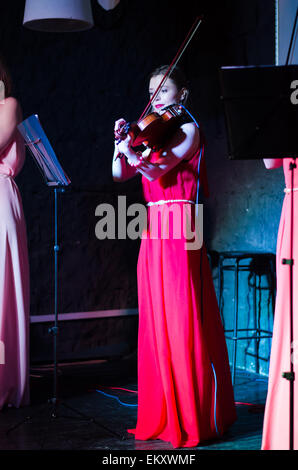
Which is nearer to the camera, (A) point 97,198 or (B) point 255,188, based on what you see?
(B) point 255,188

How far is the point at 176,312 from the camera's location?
10.9ft

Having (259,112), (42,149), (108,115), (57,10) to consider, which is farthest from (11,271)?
(259,112)

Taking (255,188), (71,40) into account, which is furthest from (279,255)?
(71,40)

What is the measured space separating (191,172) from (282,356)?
1.11 meters

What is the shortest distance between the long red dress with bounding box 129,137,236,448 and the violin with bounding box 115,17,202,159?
0.21 metres

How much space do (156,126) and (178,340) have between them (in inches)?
41.1

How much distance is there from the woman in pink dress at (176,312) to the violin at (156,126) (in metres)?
0.04

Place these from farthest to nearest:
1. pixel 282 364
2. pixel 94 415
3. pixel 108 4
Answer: pixel 108 4 → pixel 94 415 → pixel 282 364

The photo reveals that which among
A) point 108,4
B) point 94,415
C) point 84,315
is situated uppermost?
point 108,4

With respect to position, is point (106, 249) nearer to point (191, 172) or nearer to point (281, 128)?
point (191, 172)

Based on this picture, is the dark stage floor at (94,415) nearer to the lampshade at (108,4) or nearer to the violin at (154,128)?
the violin at (154,128)

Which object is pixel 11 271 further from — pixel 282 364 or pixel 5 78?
pixel 282 364
